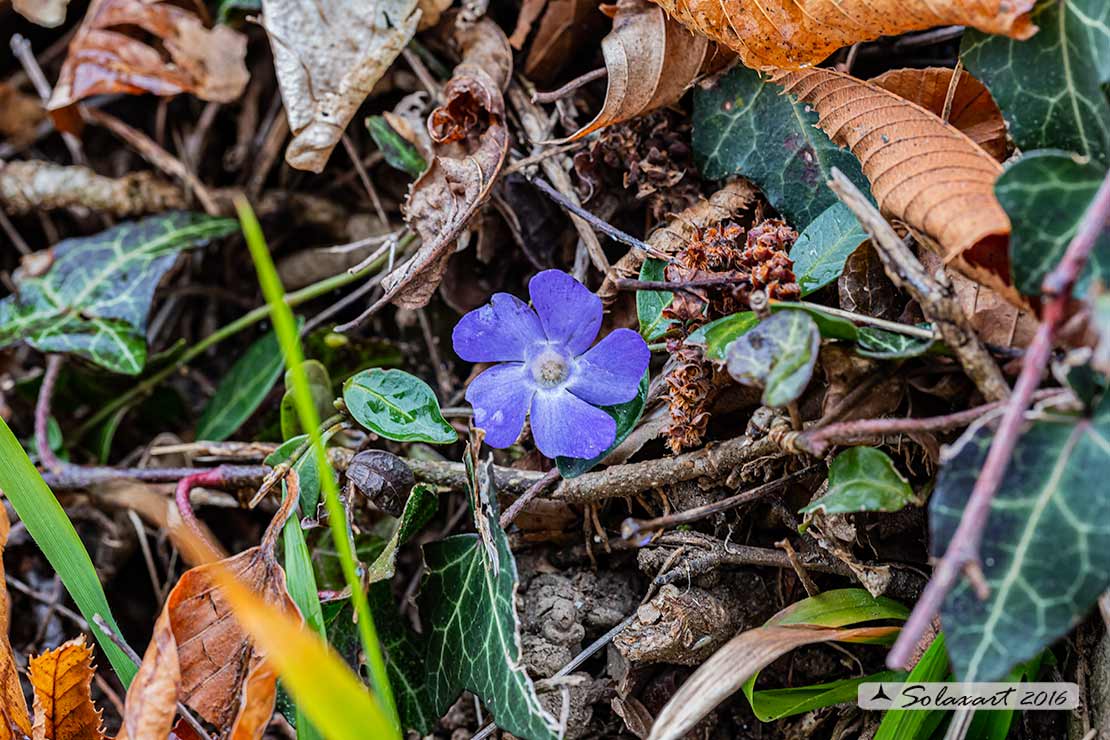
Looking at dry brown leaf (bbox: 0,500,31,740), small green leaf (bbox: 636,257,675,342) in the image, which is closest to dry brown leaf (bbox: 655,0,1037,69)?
small green leaf (bbox: 636,257,675,342)

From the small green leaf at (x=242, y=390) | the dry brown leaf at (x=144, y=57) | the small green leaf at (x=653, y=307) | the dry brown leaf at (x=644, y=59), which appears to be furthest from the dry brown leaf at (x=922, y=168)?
the dry brown leaf at (x=144, y=57)

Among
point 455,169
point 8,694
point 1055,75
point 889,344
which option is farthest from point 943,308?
point 8,694

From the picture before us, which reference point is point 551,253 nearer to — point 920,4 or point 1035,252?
point 920,4

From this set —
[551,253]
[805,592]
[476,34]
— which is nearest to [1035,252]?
[805,592]

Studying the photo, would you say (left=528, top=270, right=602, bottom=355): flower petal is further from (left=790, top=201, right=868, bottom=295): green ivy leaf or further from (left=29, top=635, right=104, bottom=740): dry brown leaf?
(left=29, top=635, right=104, bottom=740): dry brown leaf

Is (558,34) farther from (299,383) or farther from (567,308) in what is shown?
(299,383)

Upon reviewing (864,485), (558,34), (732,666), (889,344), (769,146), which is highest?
(558,34)
